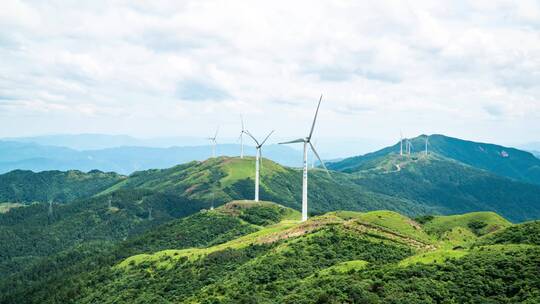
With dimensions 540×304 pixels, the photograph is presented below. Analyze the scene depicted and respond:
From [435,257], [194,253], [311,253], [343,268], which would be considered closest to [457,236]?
[311,253]

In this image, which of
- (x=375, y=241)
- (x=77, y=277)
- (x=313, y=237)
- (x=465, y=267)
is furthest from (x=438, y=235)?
(x=77, y=277)

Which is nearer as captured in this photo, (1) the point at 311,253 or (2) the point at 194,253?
(1) the point at 311,253

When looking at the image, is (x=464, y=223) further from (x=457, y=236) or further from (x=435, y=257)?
(x=435, y=257)

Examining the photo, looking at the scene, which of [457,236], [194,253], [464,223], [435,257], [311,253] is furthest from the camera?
[194,253]

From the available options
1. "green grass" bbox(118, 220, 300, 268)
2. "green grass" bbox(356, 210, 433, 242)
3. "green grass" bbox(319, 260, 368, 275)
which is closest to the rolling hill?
"green grass" bbox(319, 260, 368, 275)

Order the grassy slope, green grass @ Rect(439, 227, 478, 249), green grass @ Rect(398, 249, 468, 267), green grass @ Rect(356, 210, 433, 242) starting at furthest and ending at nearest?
1. green grass @ Rect(439, 227, 478, 249)
2. green grass @ Rect(356, 210, 433, 242)
3. the grassy slope
4. green grass @ Rect(398, 249, 468, 267)

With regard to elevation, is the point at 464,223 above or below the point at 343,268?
above

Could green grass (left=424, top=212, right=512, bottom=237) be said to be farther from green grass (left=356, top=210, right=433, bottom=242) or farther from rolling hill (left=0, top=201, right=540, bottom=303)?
green grass (left=356, top=210, right=433, bottom=242)

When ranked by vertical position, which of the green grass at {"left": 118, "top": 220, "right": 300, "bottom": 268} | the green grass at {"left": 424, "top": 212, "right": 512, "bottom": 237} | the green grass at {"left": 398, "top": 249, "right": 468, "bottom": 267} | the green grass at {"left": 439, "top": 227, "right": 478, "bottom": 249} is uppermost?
the green grass at {"left": 398, "top": 249, "right": 468, "bottom": 267}

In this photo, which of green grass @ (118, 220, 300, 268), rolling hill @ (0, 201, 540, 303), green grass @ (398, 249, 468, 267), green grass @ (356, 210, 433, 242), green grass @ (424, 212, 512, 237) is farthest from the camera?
green grass @ (118, 220, 300, 268)
